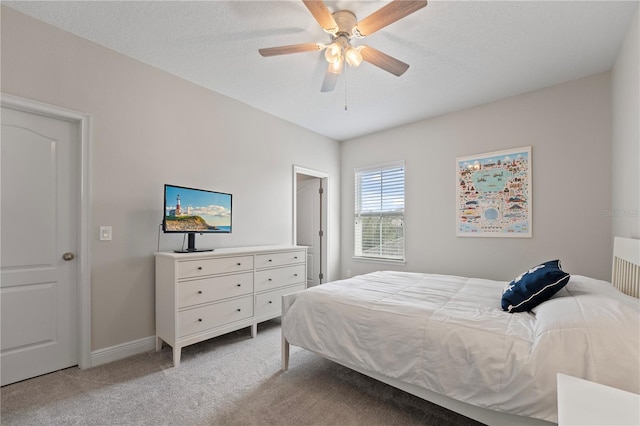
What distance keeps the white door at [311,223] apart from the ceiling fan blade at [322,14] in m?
3.18

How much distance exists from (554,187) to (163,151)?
4165 mm

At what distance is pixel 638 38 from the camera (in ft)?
6.70

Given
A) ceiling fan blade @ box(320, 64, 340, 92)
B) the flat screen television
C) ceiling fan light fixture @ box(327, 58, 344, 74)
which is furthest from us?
the flat screen television

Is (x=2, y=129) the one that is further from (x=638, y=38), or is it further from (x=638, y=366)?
(x=638, y=38)

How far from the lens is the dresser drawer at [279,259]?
317cm

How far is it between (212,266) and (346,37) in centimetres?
224

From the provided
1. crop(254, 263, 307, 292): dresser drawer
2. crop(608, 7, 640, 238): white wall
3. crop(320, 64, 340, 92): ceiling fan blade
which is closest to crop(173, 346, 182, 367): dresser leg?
crop(254, 263, 307, 292): dresser drawer

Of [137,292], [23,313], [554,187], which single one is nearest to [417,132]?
[554,187]

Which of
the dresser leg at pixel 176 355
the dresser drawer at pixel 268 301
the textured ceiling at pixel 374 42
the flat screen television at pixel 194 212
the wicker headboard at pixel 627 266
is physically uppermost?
the textured ceiling at pixel 374 42

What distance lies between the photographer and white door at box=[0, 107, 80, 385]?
2152 mm

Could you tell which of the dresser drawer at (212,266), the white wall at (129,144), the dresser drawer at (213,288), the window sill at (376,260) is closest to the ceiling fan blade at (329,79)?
the white wall at (129,144)

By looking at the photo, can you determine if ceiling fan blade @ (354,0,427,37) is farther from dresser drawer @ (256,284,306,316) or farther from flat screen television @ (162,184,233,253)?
dresser drawer @ (256,284,306,316)

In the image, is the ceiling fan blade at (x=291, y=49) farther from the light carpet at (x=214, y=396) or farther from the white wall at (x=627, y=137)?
the light carpet at (x=214, y=396)

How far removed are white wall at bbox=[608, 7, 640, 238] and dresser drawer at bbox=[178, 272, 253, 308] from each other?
3.21 m
